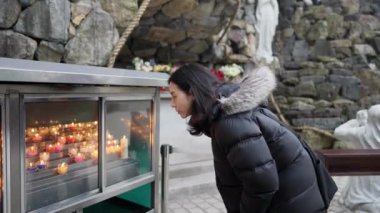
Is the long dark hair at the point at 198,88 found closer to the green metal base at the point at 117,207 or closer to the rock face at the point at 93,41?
the green metal base at the point at 117,207

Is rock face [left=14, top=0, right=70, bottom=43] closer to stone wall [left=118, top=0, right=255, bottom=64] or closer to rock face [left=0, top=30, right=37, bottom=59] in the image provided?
rock face [left=0, top=30, right=37, bottom=59]

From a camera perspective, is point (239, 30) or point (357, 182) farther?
point (239, 30)

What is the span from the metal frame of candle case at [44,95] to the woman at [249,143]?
0.51 meters

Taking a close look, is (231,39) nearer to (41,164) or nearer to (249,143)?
(41,164)

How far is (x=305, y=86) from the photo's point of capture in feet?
37.3

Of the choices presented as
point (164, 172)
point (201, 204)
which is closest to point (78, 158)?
point (164, 172)

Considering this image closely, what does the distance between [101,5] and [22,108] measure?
3354 millimetres

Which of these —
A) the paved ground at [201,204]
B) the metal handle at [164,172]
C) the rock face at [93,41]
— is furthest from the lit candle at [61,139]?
the paved ground at [201,204]

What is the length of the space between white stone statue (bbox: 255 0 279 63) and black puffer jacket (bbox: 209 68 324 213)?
25.8ft

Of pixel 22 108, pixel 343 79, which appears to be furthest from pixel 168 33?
pixel 343 79

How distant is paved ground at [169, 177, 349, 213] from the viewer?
4062 millimetres

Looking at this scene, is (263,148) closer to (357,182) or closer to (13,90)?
(13,90)

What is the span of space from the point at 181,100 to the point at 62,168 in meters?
0.90

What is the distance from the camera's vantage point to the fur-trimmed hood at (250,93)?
144 centimetres
